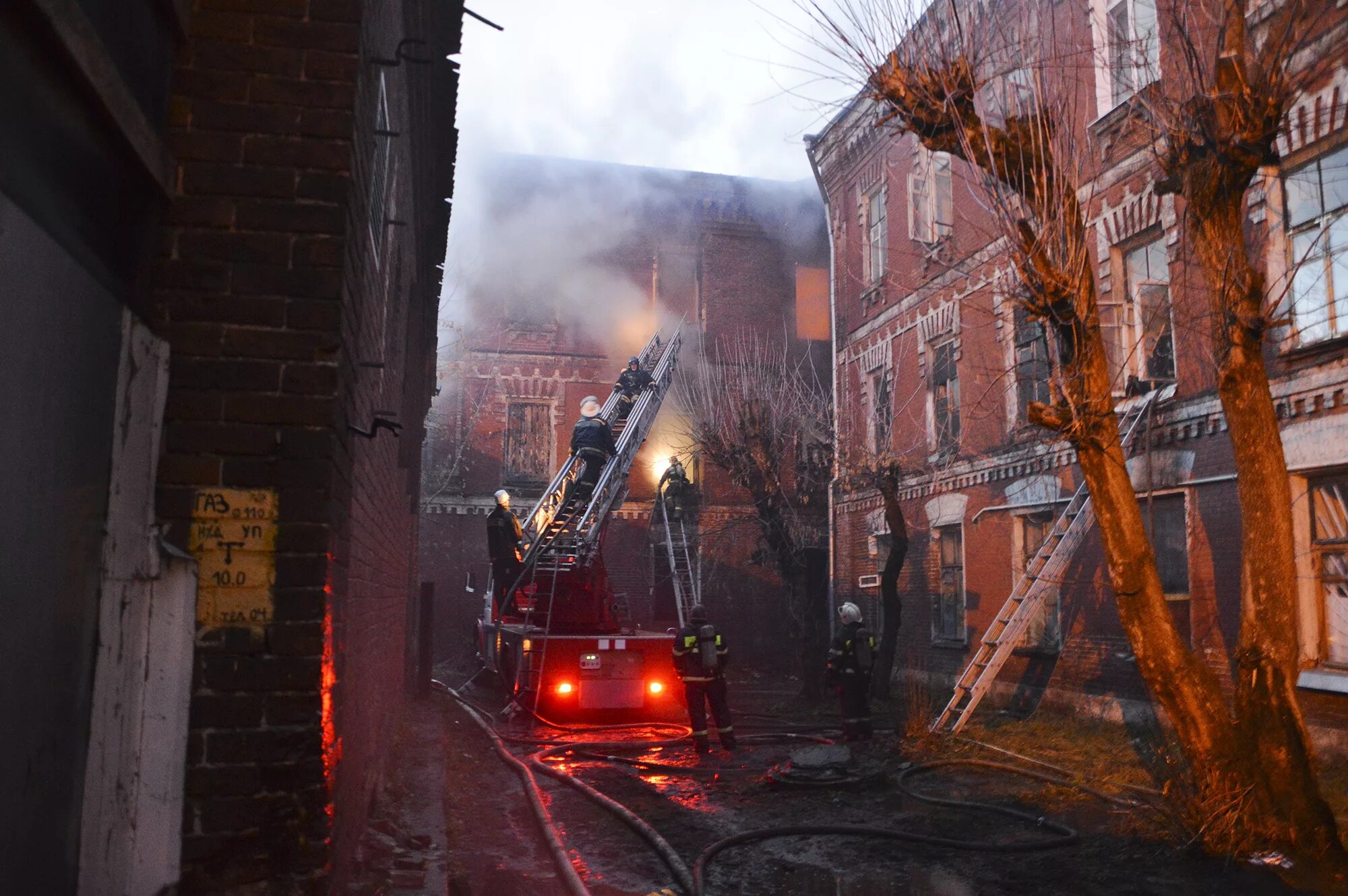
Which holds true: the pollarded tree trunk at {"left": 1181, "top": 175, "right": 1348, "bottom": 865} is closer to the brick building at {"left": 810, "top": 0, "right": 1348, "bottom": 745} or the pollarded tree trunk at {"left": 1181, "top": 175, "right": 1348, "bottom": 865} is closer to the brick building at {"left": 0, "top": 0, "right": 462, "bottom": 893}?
the brick building at {"left": 810, "top": 0, "right": 1348, "bottom": 745}

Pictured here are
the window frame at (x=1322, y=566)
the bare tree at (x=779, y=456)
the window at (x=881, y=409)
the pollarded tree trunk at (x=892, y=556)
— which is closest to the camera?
the window frame at (x=1322, y=566)

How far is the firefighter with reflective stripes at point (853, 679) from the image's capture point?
10.8m

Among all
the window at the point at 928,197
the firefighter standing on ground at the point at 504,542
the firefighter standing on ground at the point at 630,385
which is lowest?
the firefighter standing on ground at the point at 504,542

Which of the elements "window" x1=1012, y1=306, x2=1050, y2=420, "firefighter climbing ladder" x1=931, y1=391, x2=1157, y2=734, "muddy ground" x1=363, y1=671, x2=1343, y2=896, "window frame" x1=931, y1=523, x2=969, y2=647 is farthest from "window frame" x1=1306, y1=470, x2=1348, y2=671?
"window frame" x1=931, y1=523, x2=969, y2=647

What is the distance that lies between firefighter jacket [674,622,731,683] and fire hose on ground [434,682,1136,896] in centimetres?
86

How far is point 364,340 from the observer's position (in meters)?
4.18

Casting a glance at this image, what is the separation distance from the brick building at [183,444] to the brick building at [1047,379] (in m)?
5.06

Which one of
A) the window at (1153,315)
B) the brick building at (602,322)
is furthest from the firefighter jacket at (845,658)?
the brick building at (602,322)

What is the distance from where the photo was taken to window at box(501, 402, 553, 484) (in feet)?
73.9

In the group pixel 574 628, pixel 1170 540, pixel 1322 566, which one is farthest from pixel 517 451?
pixel 1322 566

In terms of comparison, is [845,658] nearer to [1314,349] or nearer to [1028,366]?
[1028,366]

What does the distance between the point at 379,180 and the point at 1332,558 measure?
26.7ft

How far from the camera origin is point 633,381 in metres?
18.8

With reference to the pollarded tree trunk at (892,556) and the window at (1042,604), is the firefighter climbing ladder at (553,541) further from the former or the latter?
the window at (1042,604)
